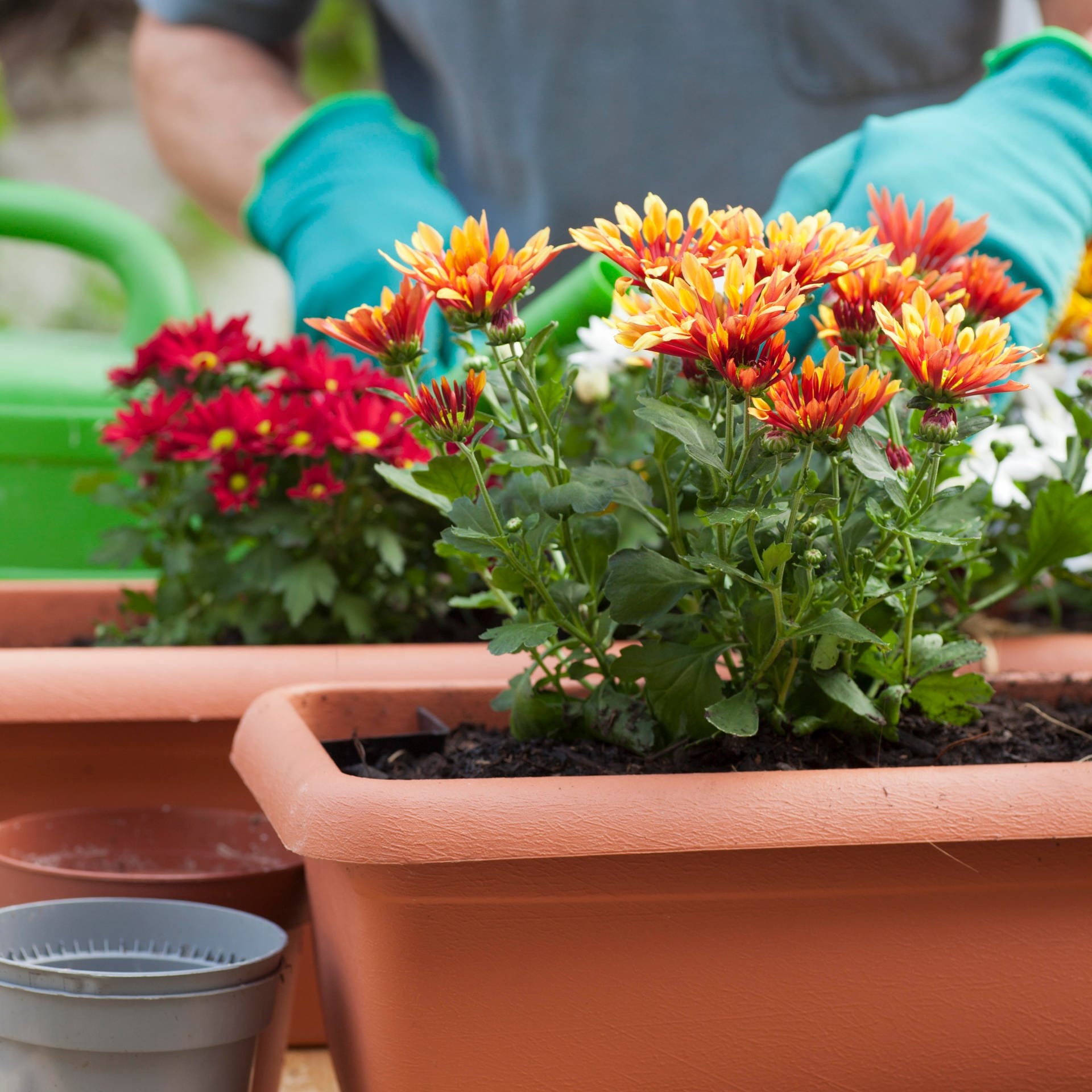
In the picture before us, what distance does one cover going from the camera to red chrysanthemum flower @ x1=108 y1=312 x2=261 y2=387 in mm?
999

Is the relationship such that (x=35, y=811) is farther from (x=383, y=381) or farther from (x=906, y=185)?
(x=906, y=185)

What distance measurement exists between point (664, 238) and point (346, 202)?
2.40 feet

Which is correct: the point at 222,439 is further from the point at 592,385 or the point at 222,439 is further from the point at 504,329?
the point at 504,329

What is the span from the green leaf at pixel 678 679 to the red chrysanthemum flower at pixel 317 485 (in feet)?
1.26

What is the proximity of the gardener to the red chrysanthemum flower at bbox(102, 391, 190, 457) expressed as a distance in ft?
0.80

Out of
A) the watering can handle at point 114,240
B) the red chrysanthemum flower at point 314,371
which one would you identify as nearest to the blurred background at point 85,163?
the watering can handle at point 114,240

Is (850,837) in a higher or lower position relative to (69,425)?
lower

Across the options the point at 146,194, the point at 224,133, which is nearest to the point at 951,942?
the point at 224,133

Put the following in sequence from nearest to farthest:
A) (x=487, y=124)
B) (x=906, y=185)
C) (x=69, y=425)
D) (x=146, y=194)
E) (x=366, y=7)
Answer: (x=906, y=185) → (x=69, y=425) → (x=487, y=124) → (x=366, y=7) → (x=146, y=194)

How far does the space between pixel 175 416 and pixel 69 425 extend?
219mm

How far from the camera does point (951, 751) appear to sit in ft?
2.02

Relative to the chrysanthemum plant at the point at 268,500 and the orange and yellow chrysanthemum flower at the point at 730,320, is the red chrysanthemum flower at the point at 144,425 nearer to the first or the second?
the chrysanthemum plant at the point at 268,500

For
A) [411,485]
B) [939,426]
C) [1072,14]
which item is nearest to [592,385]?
[411,485]

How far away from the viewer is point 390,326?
1.73 feet
